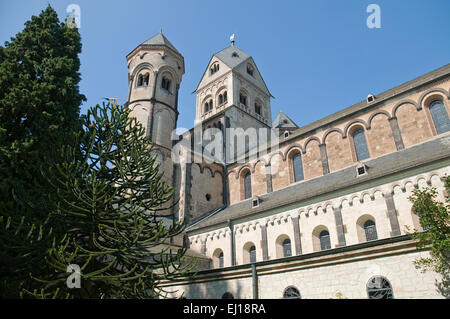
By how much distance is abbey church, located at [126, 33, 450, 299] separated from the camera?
10164mm

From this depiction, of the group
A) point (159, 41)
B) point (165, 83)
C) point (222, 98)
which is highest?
point (159, 41)

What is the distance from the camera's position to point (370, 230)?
1448 centimetres

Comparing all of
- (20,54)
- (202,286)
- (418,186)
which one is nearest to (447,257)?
(418,186)

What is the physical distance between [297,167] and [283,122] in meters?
21.4

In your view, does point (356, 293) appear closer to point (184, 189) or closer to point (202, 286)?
point (202, 286)

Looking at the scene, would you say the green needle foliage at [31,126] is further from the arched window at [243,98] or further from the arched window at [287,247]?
the arched window at [243,98]

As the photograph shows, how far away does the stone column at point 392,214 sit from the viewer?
13.4 meters

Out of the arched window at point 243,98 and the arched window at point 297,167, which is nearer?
the arched window at point 297,167

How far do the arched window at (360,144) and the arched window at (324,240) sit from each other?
21.1ft

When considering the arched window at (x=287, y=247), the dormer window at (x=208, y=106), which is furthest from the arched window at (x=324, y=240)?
the dormer window at (x=208, y=106)

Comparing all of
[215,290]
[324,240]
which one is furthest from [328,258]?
[324,240]

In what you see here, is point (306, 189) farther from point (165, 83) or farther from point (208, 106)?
point (208, 106)

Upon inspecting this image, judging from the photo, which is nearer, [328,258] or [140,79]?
[328,258]

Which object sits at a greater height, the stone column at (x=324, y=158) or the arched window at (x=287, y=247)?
the stone column at (x=324, y=158)
